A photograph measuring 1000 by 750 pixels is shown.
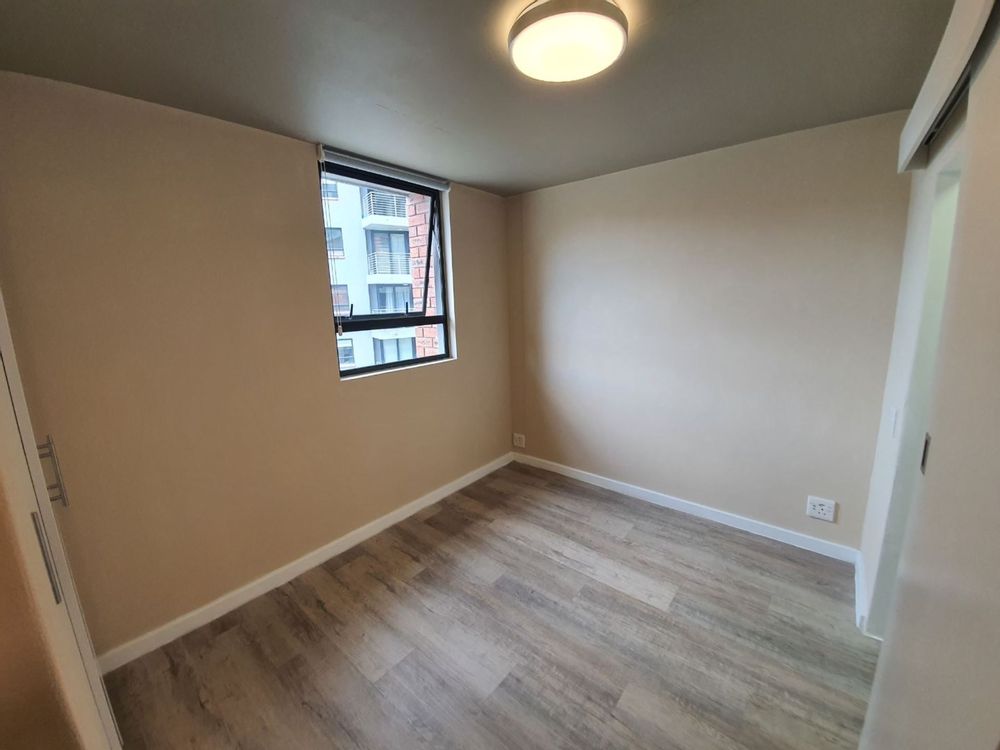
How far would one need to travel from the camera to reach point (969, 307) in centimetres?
70

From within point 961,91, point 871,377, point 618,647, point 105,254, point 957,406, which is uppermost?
point 961,91

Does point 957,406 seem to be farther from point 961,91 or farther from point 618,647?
point 618,647

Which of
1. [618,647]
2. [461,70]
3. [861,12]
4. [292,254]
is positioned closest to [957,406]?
[861,12]

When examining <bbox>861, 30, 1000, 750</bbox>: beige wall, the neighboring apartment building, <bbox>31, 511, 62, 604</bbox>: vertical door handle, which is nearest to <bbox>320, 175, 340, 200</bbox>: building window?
the neighboring apartment building

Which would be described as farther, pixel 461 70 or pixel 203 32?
pixel 461 70

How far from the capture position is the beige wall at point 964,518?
0.55m

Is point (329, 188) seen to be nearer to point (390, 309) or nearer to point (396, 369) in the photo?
point (390, 309)

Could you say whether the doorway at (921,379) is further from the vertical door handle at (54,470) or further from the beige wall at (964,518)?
the vertical door handle at (54,470)

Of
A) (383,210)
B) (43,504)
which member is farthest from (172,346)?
(383,210)

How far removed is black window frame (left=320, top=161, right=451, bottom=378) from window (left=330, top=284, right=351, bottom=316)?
0.02 metres

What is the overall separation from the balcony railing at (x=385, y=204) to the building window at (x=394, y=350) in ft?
2.72

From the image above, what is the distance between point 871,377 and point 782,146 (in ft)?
4.28

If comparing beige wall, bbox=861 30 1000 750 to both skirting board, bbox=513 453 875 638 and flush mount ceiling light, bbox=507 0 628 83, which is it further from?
skirting board, bbox=513 453 875 638

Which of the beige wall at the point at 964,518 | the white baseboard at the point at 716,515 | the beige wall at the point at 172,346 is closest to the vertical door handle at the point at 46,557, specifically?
the beige wall at the point at 172,346
